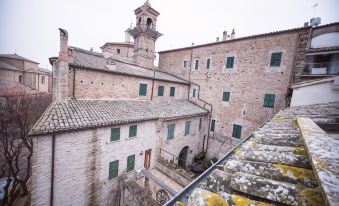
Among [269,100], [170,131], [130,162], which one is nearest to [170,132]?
[170,131]

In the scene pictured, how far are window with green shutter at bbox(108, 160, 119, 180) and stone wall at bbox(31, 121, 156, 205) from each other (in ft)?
0.72

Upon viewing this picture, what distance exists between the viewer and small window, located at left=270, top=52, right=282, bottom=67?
1336 cm

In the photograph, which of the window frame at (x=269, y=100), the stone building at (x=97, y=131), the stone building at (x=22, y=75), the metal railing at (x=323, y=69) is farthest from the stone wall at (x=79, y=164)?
the stone building at (x=22, y=75)

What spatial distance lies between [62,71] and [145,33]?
1259cm

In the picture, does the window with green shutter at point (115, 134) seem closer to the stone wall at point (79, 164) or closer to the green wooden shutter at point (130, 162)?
the stone wall at point (79, 164)

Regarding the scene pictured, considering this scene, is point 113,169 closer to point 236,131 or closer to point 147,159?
point 147,159

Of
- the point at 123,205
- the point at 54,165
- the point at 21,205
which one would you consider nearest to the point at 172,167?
the point at 123,205

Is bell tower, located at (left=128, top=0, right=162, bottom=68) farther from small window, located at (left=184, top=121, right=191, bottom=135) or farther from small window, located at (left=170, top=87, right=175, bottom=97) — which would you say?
small window, located at (left=184, top=121, right=191, bottom=135)

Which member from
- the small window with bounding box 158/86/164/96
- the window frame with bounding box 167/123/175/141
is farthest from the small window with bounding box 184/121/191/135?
the small window with bounding box 158/86/164/96

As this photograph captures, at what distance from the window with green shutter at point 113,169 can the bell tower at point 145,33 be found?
1350 cm

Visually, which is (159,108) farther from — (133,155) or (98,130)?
(98,130)

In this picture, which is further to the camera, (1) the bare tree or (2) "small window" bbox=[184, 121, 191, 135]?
(2) "small window" bbox=[184, 121, 191, 135]

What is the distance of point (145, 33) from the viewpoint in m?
19.2

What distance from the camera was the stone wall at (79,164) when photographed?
7.58 meters
